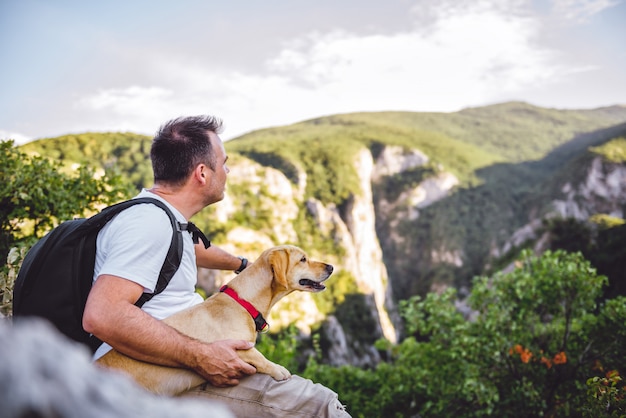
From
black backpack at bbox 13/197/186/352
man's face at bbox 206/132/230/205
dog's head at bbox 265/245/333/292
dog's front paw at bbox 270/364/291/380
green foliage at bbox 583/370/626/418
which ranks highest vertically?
man's face at bbox 206/132/230/205

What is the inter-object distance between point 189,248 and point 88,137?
115953 millimetres

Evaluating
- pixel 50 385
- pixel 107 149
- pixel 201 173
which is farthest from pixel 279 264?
pixel 107 149

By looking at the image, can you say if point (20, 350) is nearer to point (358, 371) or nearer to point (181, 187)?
point (181, 187)

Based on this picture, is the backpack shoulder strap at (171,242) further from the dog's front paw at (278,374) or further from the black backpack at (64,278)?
the dog's front paw at (278,374)

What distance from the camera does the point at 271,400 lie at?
315 cm

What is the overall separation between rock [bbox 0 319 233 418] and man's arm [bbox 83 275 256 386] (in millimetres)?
2169

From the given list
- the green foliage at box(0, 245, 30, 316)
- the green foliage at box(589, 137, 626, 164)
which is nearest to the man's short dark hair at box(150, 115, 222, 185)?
the green foliage at box(0, 245, 30, 316)

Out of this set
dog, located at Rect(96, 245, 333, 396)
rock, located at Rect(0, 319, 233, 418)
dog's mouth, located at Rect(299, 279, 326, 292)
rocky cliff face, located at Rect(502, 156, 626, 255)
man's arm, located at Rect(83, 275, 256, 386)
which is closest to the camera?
rock, located at Rect(0, 319, 233, 418)

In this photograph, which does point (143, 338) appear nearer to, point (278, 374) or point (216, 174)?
point (278, 374)

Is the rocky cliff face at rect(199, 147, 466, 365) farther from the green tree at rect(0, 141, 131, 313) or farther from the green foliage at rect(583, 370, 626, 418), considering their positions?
the green foliage at rect(583, 370, 626, 418)

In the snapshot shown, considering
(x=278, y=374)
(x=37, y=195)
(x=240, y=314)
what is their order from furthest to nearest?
1. (x=37, y=195)
2. (x=240, y=314)
3. (x=278, y=374)

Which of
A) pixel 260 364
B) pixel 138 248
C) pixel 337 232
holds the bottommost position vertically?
pixel 337 232

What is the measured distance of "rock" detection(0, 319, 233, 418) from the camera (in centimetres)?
64

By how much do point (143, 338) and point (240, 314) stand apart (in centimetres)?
106
